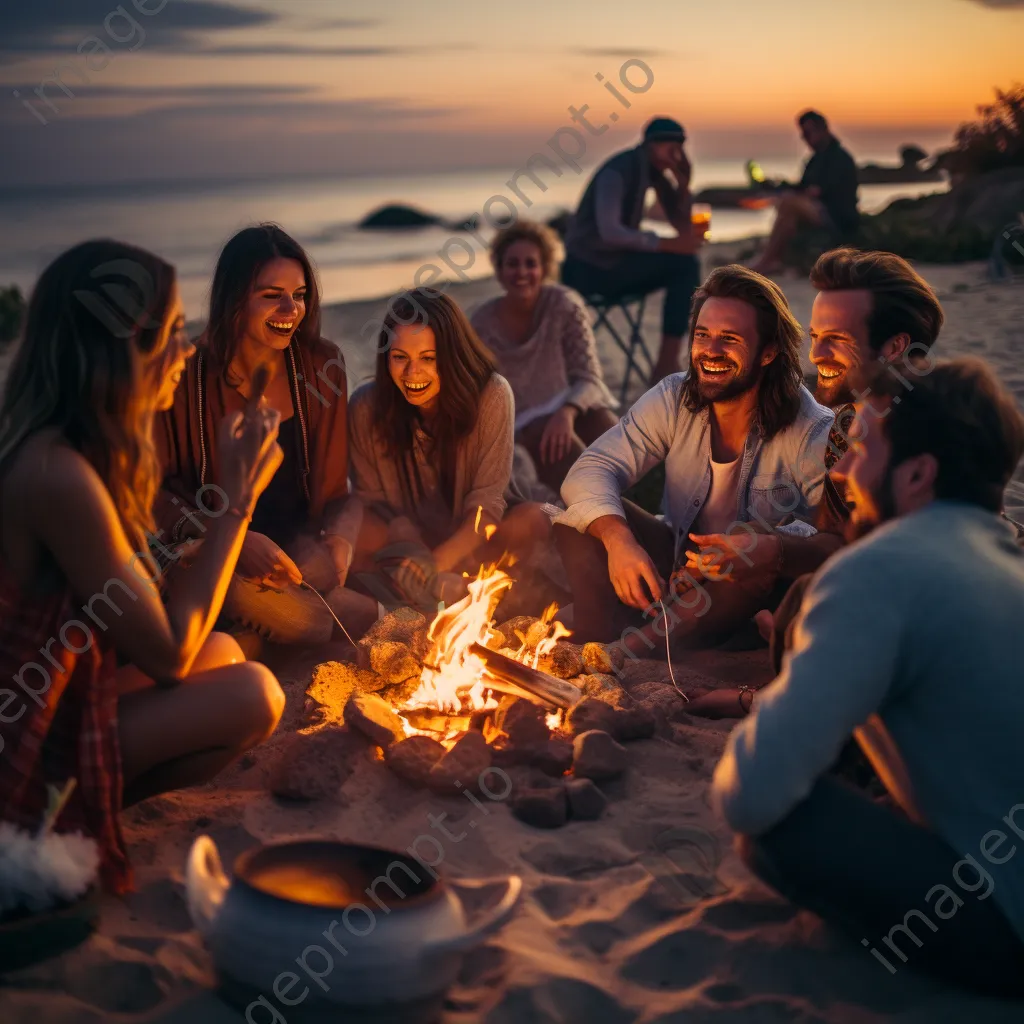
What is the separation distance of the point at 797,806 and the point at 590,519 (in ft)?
6.98

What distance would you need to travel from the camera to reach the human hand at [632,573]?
13.8ft

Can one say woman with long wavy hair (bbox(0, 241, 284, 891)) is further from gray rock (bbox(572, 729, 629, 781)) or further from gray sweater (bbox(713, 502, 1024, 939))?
gray sweater (bbox(713, 502, 1024, 939))

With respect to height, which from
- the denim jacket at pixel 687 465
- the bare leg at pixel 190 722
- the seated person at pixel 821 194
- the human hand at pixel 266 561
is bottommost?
the bare leg at pixel 190 722

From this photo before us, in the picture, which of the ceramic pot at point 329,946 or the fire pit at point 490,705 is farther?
the fire pit at point 490,705

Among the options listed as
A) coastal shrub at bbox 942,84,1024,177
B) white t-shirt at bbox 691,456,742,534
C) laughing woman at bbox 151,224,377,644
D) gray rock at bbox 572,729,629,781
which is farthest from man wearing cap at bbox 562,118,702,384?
coastal shrub at bbox 942,84,1024,177

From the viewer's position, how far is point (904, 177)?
29297 mm

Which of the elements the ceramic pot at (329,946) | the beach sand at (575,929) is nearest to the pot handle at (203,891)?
the ceramic pot at (329,946)

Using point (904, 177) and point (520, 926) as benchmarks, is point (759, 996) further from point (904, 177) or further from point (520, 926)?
point (904, 177)

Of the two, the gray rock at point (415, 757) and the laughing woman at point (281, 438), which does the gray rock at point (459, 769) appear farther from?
the laughing woman at point (281, 438)

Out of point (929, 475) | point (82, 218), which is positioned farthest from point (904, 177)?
A: point (929, 475)

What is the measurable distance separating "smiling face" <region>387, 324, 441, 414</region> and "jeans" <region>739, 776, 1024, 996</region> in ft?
8.55

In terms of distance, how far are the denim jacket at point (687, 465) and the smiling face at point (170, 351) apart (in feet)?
6.56

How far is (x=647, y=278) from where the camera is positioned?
801cm

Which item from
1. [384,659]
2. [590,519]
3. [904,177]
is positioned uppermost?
[904,177]
